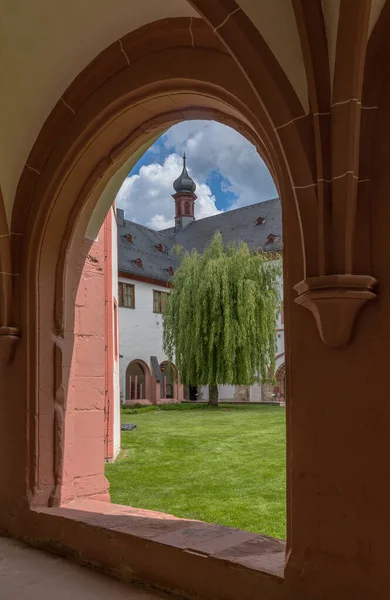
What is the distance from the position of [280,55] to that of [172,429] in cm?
841

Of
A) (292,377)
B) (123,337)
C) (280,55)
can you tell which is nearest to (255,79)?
(280,55)

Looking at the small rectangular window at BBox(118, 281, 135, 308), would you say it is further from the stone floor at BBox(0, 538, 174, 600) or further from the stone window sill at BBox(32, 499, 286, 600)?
the stone floor at BBox(0, 538, 174, 600)

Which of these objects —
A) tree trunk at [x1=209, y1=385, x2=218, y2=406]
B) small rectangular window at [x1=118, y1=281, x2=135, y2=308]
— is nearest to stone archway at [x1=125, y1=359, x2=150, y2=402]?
small rectangular window at [x1=118, y1=281, x2=135, y2=308]

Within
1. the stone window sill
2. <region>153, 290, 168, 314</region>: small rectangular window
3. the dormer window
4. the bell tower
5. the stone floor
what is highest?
the bell tower

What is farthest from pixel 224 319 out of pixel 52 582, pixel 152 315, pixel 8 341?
pixel 52 582

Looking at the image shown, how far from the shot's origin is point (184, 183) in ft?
95.2

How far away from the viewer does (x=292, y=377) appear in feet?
4.78

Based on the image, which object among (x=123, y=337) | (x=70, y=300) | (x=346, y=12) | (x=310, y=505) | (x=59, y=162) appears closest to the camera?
(x=346, y=12)

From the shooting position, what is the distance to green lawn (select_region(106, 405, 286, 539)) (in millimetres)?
4223

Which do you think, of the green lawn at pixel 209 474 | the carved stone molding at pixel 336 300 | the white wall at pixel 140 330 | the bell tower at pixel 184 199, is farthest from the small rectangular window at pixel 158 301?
the carved stone molding at pixel 336 300

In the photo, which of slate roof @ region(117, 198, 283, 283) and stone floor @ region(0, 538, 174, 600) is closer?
stone floor @ region(0, 538, 174, 600)

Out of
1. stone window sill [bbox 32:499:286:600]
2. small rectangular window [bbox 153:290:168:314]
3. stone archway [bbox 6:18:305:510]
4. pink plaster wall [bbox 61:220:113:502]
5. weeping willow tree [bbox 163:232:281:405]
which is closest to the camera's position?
stone window sill [bbox 32:499:286:600]

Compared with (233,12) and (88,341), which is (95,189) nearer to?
(88,341)

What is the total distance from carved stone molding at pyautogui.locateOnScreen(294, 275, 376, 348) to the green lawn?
8.47 ft
